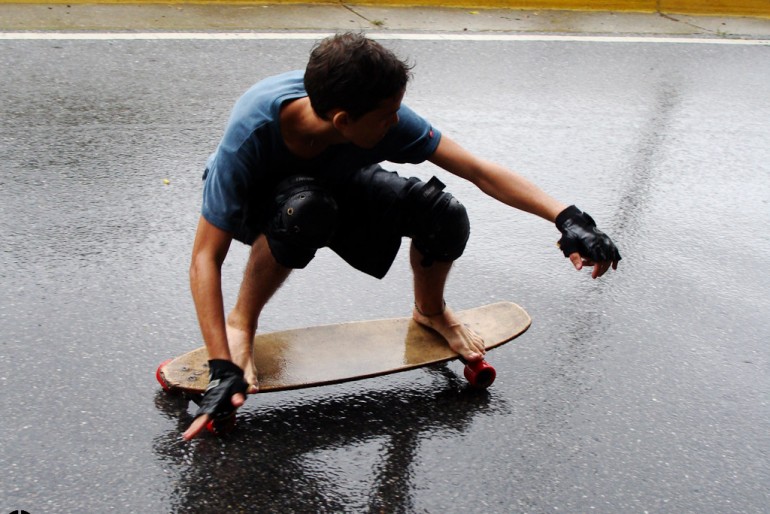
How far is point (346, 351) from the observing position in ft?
10.1

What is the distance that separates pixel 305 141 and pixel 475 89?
10.6 feet

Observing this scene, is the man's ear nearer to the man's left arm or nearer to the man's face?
the man's face

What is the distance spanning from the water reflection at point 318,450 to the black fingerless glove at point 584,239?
0.62 metres

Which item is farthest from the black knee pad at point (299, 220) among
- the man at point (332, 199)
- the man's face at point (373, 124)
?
the man's face at point (373, 124)

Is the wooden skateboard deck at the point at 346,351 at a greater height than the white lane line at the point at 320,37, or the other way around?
the wooden skateboard deck at the point at 346,351

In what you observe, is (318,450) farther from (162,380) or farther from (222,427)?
(162,380)

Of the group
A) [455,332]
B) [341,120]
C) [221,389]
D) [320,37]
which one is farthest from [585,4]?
[221,389]

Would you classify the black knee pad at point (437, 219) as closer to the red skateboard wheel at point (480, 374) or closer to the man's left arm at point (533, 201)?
the man's left arm at point (533, 201)

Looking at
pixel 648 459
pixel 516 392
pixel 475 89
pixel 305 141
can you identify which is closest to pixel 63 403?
pixel 305 141

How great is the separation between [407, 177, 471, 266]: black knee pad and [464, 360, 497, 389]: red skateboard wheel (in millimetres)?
359

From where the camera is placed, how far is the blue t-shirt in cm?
261

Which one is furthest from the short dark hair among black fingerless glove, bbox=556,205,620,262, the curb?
the curb

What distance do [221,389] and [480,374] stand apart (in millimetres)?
987

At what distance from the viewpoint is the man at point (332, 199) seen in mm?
2539
